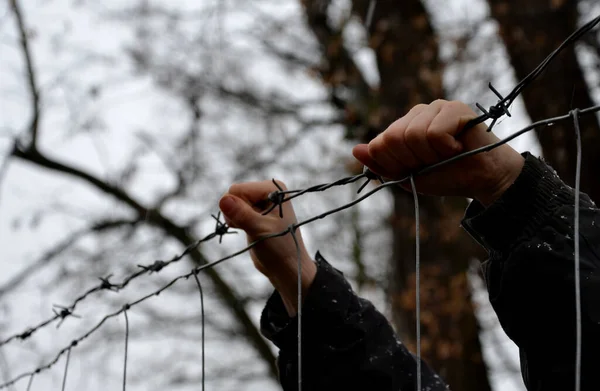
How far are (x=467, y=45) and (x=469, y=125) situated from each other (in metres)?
4.90

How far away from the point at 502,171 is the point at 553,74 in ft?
13.1

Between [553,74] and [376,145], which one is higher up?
[553,74]

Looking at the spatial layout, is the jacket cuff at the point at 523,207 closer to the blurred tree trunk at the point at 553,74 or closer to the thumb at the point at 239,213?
the thumb at the point at 239,213

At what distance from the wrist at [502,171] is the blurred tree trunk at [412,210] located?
12.7 feet

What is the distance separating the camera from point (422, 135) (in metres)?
0.94

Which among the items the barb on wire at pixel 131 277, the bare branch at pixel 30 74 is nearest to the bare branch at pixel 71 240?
the bare branch at pixel 30 74

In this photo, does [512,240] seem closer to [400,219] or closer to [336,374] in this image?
[336,374]

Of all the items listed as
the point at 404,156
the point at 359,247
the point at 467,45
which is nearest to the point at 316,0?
the point at 467,45

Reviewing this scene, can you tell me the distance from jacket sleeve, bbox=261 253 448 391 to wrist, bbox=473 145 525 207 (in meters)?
0.54

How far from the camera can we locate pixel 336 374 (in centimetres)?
142

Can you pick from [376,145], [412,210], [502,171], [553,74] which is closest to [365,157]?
[376,145]

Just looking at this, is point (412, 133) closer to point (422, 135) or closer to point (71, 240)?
point (422, 135)

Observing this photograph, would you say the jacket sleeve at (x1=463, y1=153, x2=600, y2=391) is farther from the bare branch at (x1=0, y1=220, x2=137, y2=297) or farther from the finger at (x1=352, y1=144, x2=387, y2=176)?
the bare branch at (x1=0, y1=220, x2=137, y2=297)

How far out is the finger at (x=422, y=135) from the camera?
94cm
